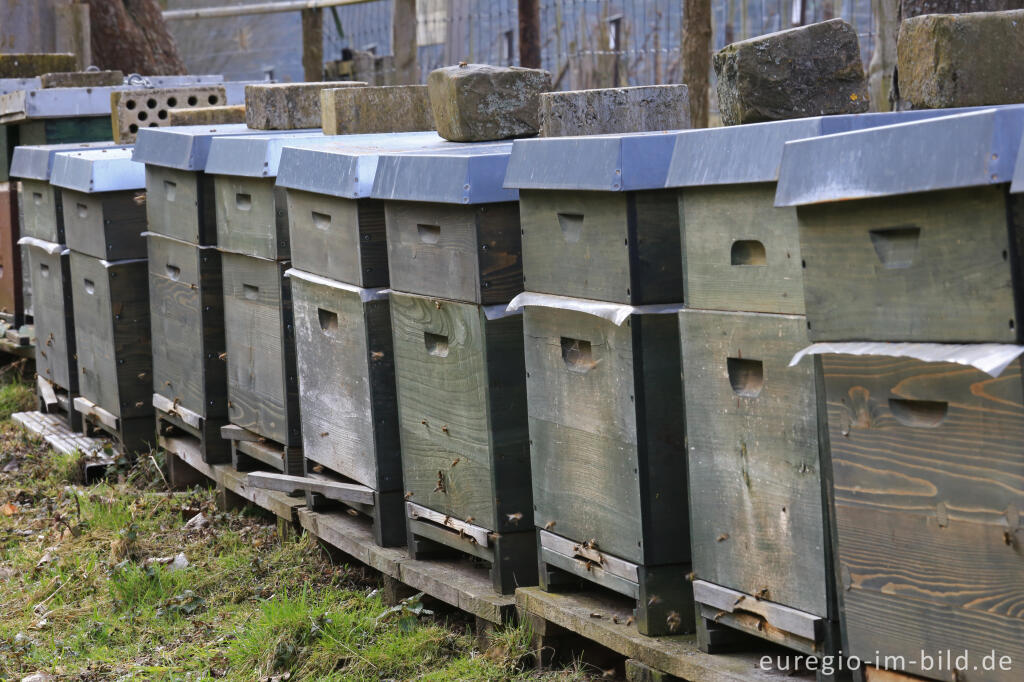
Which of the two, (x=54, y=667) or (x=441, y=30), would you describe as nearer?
(x=54, y=667)

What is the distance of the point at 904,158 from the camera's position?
2408mm

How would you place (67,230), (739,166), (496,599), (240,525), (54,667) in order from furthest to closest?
(67,230)
(240,525)
(54,667)
(496,599)
(739,166)

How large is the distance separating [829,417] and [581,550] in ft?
3.43

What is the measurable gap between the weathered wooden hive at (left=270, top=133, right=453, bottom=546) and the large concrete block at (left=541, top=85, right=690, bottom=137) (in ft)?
1.92

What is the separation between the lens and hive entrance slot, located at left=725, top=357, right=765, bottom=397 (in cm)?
297

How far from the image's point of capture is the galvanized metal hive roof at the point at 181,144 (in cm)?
536

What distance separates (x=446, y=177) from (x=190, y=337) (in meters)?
2.39

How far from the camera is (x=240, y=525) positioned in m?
5.63

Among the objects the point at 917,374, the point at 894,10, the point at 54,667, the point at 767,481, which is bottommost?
the point at 54,667

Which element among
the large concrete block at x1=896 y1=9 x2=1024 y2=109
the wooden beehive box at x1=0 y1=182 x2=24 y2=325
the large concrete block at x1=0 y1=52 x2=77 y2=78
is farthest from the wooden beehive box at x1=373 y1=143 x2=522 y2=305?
the large concrete block at x1=0 y1=52 x2=77 y2=78

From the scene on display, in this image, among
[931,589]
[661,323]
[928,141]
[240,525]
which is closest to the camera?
[928,141]

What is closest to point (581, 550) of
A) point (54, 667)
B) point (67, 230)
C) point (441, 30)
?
point (54, 667)

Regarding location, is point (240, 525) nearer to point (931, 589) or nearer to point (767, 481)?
point (767, 481)

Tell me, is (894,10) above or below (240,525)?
above
